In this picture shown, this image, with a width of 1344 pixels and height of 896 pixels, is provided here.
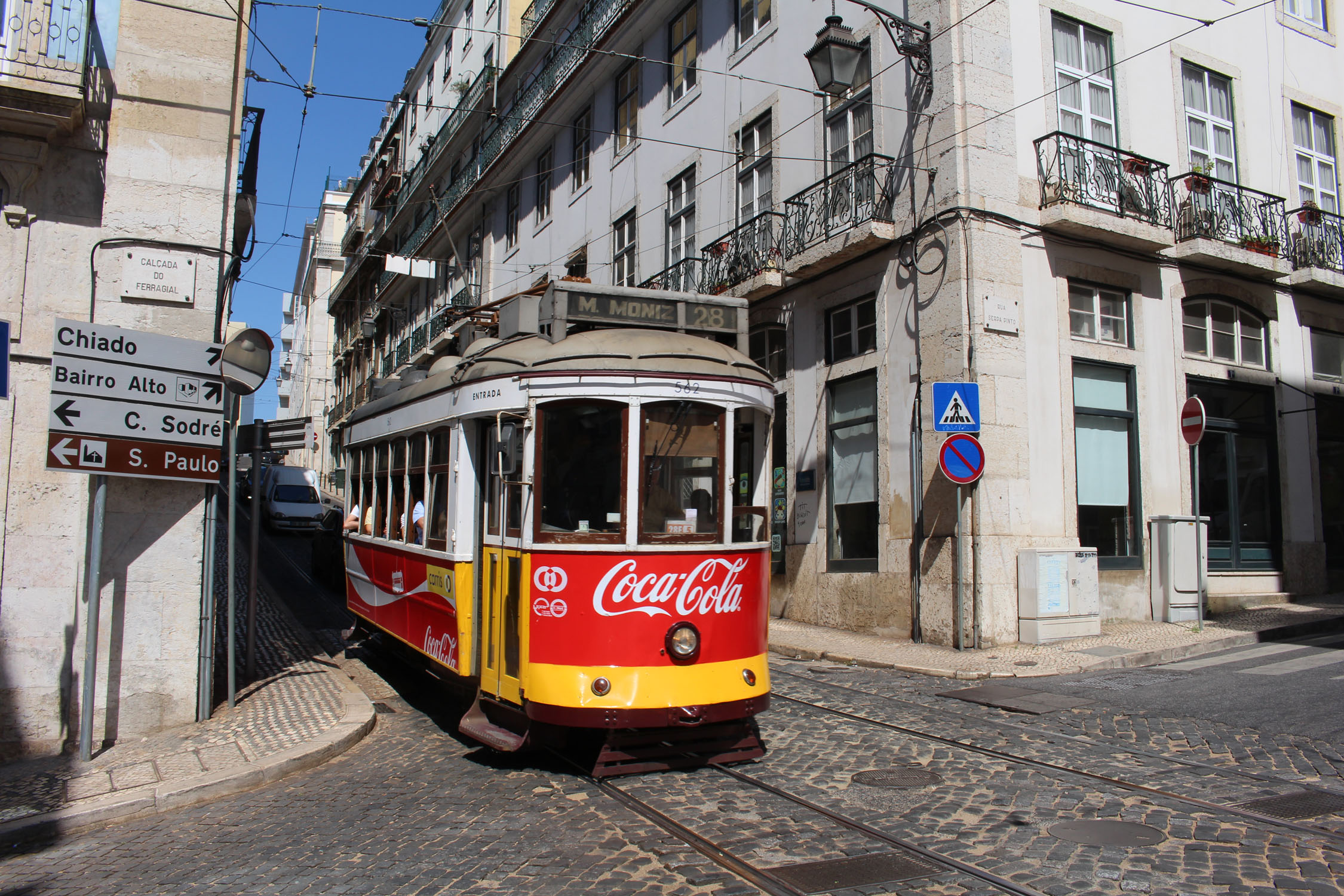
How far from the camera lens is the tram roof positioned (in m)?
6.35

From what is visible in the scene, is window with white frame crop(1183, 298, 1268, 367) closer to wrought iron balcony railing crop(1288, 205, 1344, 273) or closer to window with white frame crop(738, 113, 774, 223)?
wrought iron balcony railing crop(1288, 205, 1344, 273)

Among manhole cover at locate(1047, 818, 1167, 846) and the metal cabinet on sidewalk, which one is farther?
the metal cabinet on sidewalk

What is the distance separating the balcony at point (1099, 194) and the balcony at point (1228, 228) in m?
0.48

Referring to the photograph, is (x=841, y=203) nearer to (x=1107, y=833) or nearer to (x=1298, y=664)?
(x=1298, y=664)

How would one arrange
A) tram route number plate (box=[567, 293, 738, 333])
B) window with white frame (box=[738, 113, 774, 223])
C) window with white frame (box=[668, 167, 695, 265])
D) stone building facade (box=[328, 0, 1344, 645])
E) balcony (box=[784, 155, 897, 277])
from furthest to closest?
window with white frame (box=[668, 167, 695, 265]), window with white frame (box=[738, 113, 774, 223]), balcony (box=[784, 155, 897, 277]), stone building facade (box=[328, 0, 1344, 645]), tram route number plate (box=[567, 293, 738, 333])

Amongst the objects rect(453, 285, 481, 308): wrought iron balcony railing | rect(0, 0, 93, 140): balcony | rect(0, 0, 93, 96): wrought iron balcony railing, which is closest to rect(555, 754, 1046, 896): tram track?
rect(0, 0, 93, 140): balcony

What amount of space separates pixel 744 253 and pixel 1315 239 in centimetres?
941

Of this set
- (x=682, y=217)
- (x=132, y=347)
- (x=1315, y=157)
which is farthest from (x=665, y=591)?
(x=1315, y=157)

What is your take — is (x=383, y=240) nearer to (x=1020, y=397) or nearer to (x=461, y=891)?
(x=1020, y=397)

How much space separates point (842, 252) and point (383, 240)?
104ft

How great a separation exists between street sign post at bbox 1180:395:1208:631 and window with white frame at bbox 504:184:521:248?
2018 cm

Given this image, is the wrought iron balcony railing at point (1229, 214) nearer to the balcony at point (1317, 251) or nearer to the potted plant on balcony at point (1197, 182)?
the potted plant on balcony at point (1197, 182)

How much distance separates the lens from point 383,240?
41.1 meters

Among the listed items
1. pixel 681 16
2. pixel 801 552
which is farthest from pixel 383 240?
pixel 801 552
